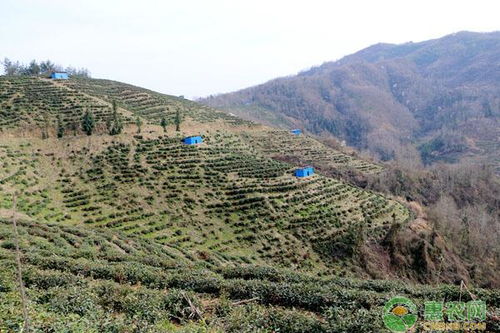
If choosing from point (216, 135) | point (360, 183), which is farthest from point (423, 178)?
point (216, 135)

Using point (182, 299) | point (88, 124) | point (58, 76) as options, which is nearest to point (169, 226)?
point (182, 299)

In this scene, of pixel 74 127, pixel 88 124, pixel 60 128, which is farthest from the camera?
pixel 74 127

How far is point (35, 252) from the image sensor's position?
17531mm

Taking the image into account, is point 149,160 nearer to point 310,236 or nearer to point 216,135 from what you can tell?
point 216,135

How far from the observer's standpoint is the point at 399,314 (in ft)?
35.2

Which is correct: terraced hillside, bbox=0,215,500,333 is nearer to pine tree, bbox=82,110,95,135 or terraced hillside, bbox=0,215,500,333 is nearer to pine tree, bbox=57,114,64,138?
pine tree, bbox=82,110,95,135

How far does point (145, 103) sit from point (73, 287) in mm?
62625

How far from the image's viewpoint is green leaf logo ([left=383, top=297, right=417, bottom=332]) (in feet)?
33.1

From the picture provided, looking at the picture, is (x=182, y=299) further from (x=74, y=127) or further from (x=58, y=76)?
(x=58, y=76)

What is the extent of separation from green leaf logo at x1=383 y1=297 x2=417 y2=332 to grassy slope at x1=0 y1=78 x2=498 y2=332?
0.48 metres

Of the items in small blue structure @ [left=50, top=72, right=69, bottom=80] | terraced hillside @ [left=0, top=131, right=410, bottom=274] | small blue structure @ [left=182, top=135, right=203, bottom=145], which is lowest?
terraced hillside @ [left=0, top=131, right=410, bottom=274]

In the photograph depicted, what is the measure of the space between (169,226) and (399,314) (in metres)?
26.7

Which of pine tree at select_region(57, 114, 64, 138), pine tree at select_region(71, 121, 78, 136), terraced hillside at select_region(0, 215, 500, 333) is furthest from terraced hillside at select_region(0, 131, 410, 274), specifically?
terraced hillside at select_region(0, 215, 500, 333)

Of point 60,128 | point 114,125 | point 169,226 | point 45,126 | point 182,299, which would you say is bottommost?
point 169,226
